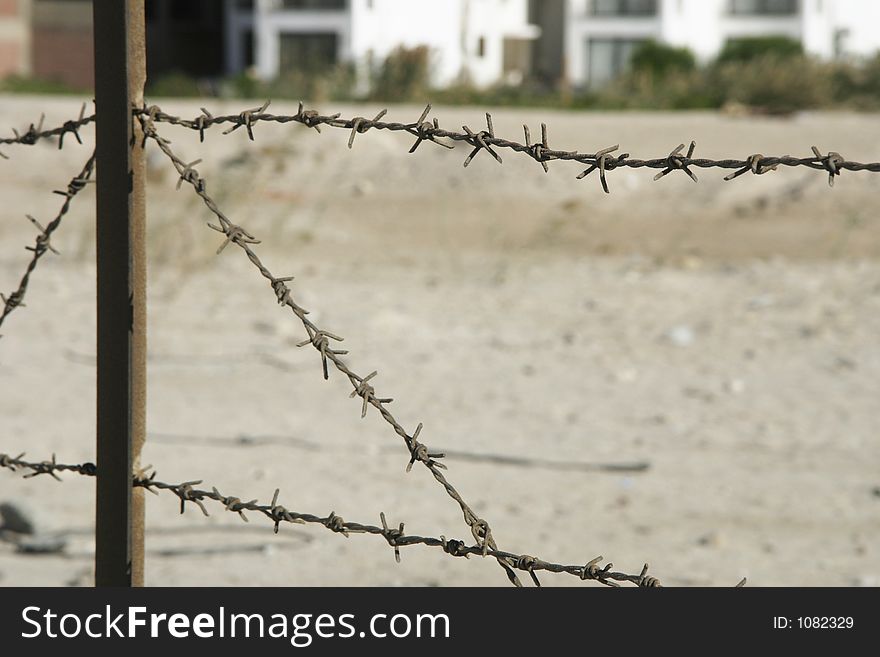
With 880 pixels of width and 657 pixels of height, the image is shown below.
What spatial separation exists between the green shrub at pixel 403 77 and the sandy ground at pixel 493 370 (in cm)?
677

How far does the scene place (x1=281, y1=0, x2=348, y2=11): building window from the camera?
28.0 meters

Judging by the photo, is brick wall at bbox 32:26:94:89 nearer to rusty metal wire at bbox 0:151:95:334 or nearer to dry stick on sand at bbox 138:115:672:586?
rusty metal wire at bbox 0:151:95:334

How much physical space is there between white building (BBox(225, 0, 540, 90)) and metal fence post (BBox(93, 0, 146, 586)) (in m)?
25.1

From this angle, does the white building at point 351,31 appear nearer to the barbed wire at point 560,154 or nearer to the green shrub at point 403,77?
the green shrub at point 403,77

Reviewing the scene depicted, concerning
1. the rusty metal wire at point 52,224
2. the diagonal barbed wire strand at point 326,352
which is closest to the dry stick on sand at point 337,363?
the diagonal barbed wire strand at point 326,352

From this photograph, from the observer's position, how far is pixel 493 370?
612 centimetres

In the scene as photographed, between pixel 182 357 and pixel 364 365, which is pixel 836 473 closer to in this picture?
pixel 364 365

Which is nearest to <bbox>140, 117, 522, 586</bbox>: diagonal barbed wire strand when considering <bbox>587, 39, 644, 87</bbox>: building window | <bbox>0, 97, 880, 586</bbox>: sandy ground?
<bbox>0, 97, 880, 586</bbox>: sandy ground

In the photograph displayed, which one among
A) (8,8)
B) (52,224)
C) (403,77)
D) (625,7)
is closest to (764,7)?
(625,7)

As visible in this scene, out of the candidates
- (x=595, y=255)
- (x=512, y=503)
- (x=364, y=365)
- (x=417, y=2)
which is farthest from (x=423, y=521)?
(x=417, y=2)

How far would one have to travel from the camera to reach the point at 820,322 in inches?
271

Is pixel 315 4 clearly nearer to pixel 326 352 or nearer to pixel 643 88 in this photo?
pixel 643 88

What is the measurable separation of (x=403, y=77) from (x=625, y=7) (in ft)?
43.4

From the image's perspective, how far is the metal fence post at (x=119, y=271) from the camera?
1847 mm
